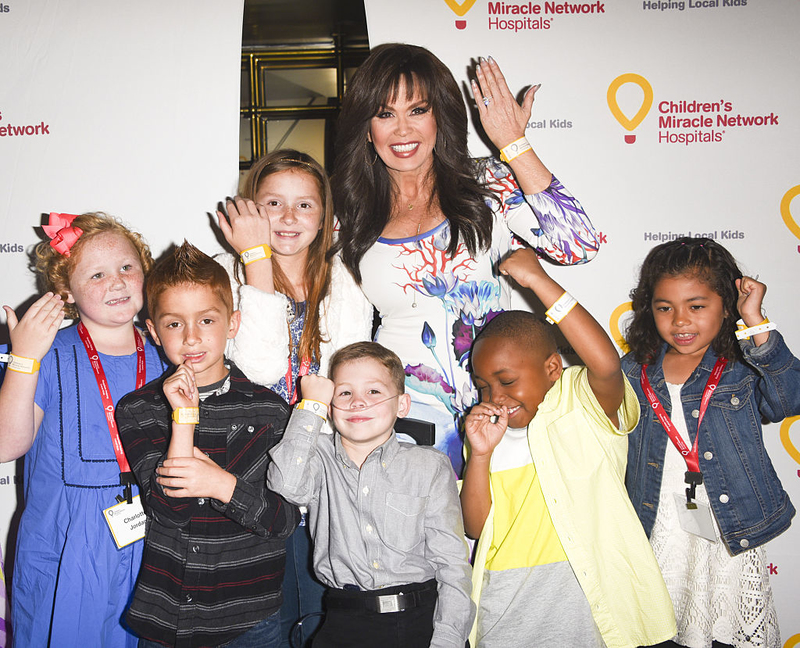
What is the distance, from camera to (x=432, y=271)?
7.81 ft

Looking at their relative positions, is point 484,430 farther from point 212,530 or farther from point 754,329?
point 754,329

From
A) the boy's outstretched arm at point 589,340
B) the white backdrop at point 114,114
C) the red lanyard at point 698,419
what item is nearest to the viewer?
the boy's outstretched arm at point 589,340

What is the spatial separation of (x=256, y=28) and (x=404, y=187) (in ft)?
6.38

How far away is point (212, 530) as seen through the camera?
2.01 metres

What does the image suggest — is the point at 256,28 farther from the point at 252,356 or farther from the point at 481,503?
the point at 481,503

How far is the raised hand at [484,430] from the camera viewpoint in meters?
2.10

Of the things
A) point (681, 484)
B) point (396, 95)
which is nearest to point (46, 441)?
point (396, 95)

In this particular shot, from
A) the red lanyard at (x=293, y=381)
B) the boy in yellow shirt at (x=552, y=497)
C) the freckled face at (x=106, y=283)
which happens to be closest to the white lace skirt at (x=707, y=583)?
the boy in yellow shirt at (x=552, y=497)

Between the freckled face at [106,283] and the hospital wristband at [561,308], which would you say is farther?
the freckled face at [106,283]

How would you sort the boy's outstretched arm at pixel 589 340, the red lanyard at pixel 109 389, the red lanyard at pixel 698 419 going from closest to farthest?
the boy's outstretched arm at pixel 589 340, the red lanyard at pixel 109 389, the red lanyard at pixel 698 419

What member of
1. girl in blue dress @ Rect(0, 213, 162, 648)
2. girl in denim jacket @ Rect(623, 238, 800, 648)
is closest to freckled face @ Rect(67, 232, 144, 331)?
girl in blue dress @ Rect(0, 213, 162, 648)

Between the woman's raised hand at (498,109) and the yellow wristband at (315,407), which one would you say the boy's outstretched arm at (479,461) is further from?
the woman's raised hand at (498,109)

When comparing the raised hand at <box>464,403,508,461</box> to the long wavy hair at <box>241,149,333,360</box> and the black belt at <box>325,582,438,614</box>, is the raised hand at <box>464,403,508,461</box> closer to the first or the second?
the black belt at <box>325,582,438,614</box>

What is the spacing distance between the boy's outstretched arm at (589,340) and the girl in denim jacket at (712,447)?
0.45 metres
